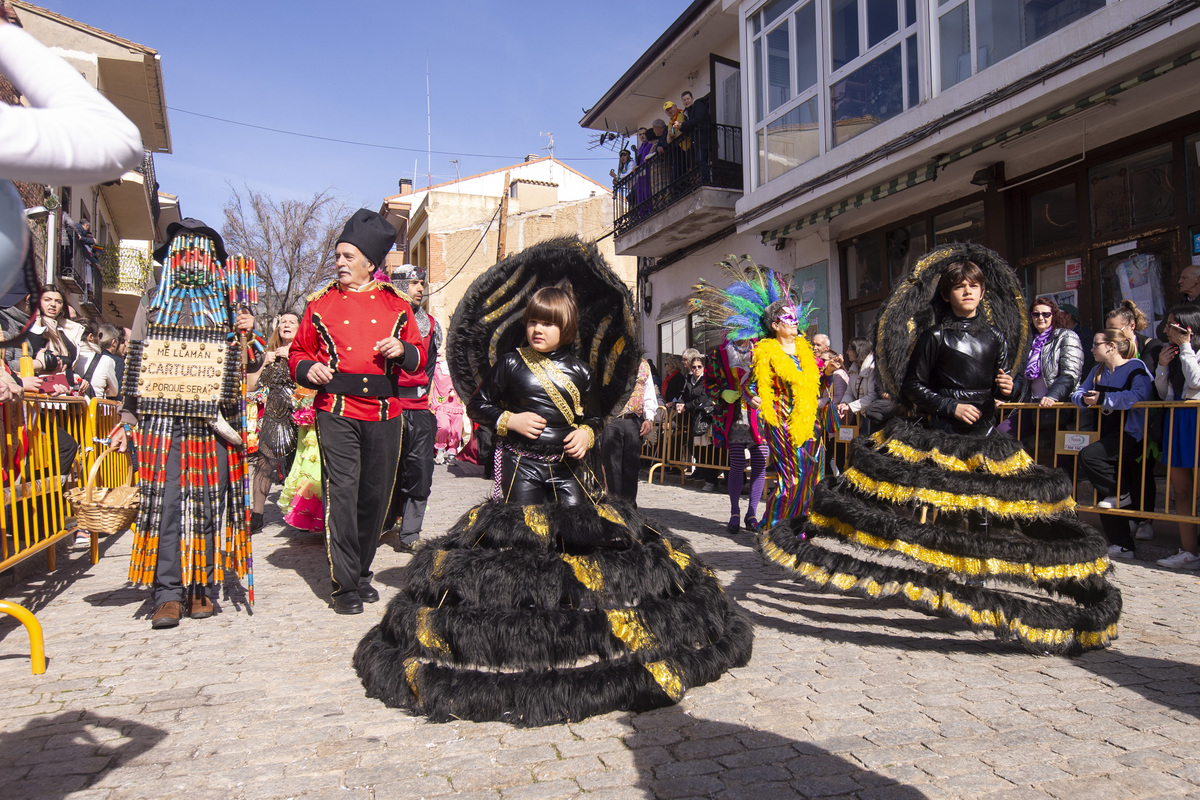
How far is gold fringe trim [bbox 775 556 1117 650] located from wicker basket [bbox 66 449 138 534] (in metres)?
4.71

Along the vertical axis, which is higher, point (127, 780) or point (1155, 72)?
point (1155, 72)

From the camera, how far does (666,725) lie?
3080 millimetres

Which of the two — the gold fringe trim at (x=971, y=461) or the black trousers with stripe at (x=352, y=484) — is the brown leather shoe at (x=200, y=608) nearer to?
the black trousers with stripe at (x=352, y=484)

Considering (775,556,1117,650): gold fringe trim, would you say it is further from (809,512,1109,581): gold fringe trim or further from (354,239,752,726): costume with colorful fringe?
(354,239,752,726): costume with colorful fringe

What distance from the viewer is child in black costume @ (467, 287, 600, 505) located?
3912 millimetres

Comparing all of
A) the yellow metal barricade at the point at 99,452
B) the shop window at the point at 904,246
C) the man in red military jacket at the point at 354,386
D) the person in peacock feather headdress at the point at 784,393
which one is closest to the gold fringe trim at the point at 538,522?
the man in red military jacket at the point at 354,386

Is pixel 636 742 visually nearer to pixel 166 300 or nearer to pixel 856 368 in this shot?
pixel 166 300

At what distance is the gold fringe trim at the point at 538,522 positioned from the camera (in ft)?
11.5

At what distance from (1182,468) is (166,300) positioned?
7.44m

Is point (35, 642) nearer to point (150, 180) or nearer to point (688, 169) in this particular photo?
point (688, 169)

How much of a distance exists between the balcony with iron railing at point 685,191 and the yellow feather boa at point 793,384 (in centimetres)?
929

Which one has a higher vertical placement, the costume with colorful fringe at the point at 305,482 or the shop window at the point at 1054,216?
the shop window at the point at 1054,216

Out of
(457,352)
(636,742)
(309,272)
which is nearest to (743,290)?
(457,352)

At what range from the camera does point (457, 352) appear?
4.20 metres
